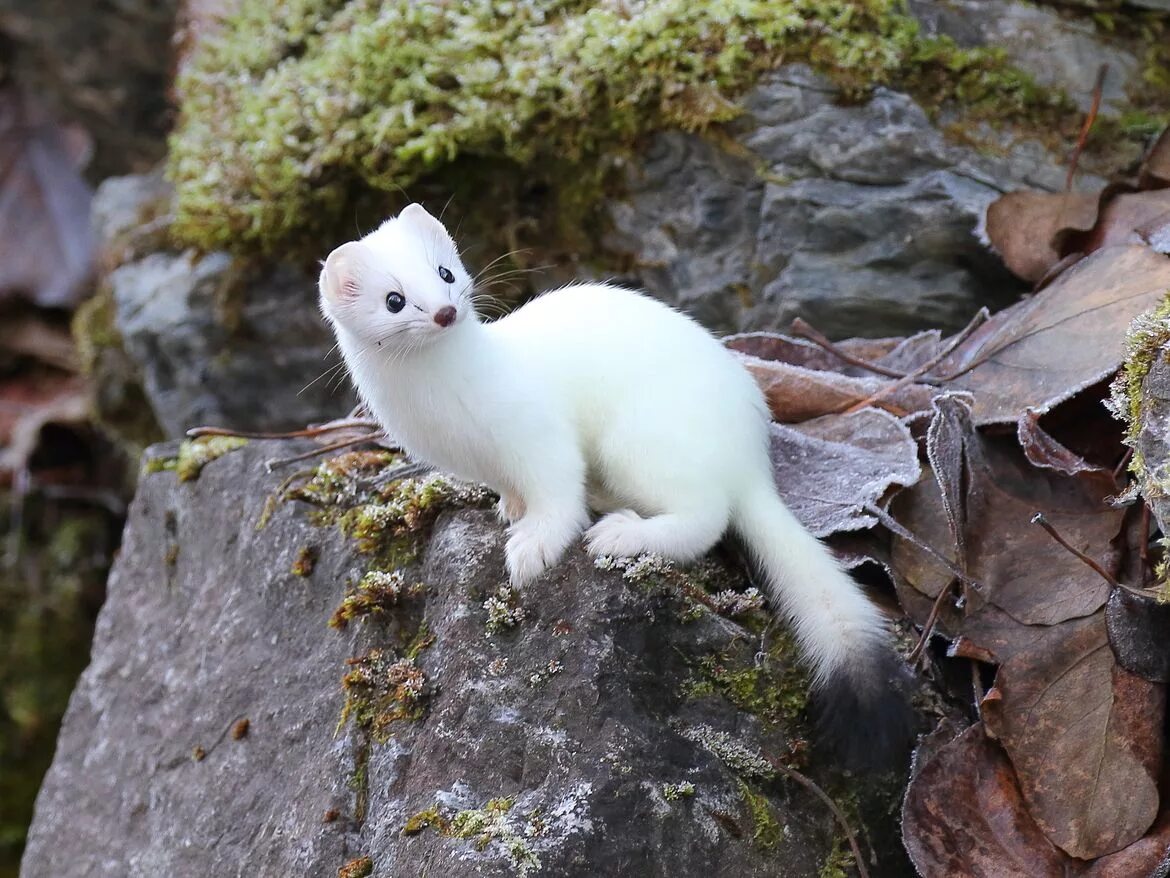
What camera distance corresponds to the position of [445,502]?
1.80 m

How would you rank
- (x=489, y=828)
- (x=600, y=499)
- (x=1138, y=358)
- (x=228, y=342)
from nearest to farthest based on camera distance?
(x=489, y=828)
(x=1138, y=358)
(x=600, y=499)
(x=228, y=342)

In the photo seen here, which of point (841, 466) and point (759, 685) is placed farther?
point (841, 466)

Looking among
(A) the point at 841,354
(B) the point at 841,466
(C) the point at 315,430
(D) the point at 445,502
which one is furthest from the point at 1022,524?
(C) the point at 315,430

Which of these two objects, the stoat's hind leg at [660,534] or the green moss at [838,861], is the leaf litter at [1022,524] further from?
the stoat's hind leg at [660,534]

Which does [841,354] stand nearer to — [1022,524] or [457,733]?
[1022,524]

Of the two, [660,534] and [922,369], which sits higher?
[660,534]

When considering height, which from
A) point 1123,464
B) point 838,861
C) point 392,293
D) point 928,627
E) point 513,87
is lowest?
point 838,861

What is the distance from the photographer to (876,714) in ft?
4.96

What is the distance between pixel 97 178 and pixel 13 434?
1.04 meters

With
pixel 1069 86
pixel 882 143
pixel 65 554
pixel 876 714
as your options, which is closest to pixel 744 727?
pixel 876 714

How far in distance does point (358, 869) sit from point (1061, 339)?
1.33 meters

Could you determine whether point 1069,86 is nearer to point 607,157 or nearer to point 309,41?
point 607,157

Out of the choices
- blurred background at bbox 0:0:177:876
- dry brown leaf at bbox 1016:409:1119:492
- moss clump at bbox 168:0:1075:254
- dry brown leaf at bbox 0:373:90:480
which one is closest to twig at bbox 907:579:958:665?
dry brown leaf at bbox 1016:409:1119:492

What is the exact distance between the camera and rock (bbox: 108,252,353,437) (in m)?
2.92
